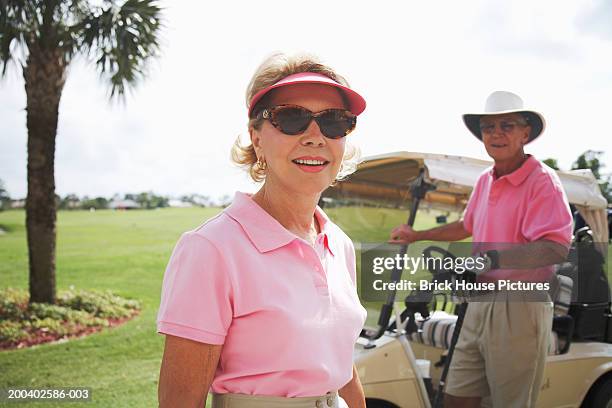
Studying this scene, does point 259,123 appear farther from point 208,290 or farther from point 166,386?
point 166,386

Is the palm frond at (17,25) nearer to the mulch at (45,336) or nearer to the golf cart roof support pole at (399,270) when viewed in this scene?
the mulch at (45,336)

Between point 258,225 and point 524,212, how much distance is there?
216cm

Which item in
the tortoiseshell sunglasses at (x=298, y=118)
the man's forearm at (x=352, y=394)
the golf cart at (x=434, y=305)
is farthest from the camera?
the golf cart at (x=434, y=305)

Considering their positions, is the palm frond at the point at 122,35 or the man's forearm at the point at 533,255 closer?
the man's forearm at the point at 533,255

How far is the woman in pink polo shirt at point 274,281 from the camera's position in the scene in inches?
50.0

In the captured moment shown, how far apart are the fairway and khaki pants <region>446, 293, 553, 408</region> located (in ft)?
2.74

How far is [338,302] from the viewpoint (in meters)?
1.54

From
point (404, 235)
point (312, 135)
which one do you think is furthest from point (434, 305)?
point (312, 135)

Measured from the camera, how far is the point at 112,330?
7.70 m

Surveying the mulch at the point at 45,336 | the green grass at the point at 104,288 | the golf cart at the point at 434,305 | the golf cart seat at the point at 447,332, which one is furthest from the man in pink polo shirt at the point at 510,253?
the mulch at the point at 45,336

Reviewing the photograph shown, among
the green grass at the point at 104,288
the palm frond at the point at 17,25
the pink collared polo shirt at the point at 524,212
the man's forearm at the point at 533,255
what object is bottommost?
the green grass at the point at 104,288

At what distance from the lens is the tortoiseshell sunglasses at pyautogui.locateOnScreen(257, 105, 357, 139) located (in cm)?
149

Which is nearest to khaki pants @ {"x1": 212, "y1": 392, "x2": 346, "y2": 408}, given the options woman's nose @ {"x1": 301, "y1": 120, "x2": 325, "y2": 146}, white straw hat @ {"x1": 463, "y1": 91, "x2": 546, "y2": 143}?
woman's nose @ {"x1": 301, "y1": 120, "x2": 325, "y2": 146}

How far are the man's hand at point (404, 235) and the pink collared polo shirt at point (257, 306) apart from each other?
1928mm
